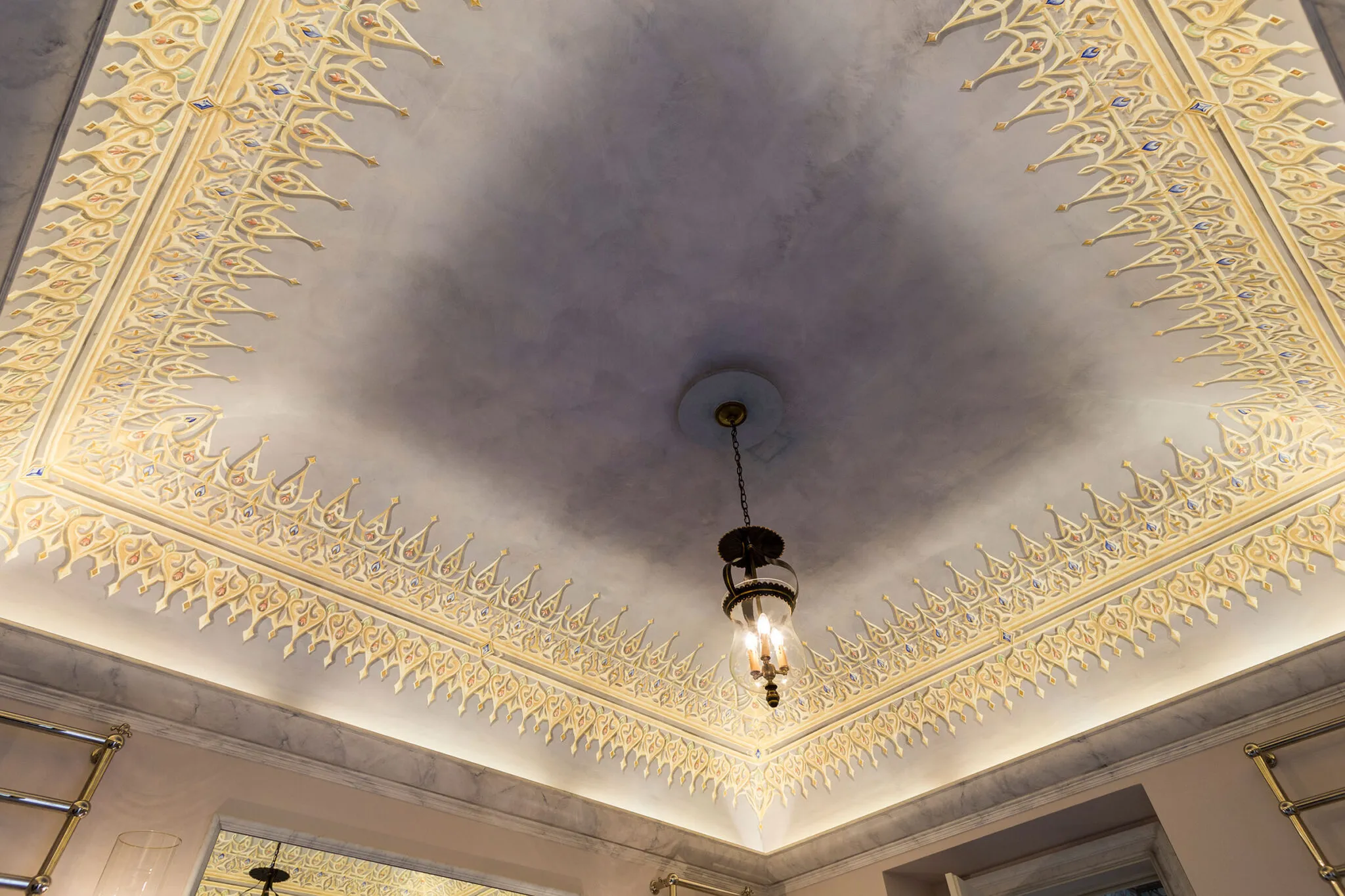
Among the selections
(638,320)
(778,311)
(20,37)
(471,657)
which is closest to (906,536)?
(778,311)

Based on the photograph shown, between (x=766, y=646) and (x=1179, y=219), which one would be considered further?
(x=1179, y=219)

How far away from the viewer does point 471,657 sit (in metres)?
4.21

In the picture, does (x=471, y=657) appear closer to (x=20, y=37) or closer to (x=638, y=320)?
(x=638, y=320)

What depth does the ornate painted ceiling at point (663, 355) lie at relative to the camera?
256 centimetres

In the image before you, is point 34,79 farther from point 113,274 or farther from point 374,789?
point 374,789

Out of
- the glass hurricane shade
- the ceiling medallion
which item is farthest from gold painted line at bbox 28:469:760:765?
the glass hurricane shade

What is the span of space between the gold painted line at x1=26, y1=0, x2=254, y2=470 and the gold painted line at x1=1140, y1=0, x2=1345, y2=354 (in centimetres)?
274

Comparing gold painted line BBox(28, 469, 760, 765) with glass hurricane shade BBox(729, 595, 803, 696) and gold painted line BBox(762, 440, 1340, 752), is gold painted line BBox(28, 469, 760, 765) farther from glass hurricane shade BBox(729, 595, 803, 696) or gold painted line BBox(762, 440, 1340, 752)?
glass hurricane shade BBox(729, 595, 803, 696)

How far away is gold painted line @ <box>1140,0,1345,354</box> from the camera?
2426mm

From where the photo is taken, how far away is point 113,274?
8.95 ft

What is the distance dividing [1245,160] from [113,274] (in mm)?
3845

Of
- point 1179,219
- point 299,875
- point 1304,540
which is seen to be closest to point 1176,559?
point 1304,540

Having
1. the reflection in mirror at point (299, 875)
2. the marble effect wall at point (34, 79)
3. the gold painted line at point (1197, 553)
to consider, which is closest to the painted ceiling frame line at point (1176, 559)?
the gold painted line at point (1197, 553)

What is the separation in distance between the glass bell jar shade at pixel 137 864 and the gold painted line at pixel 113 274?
4.84ft
